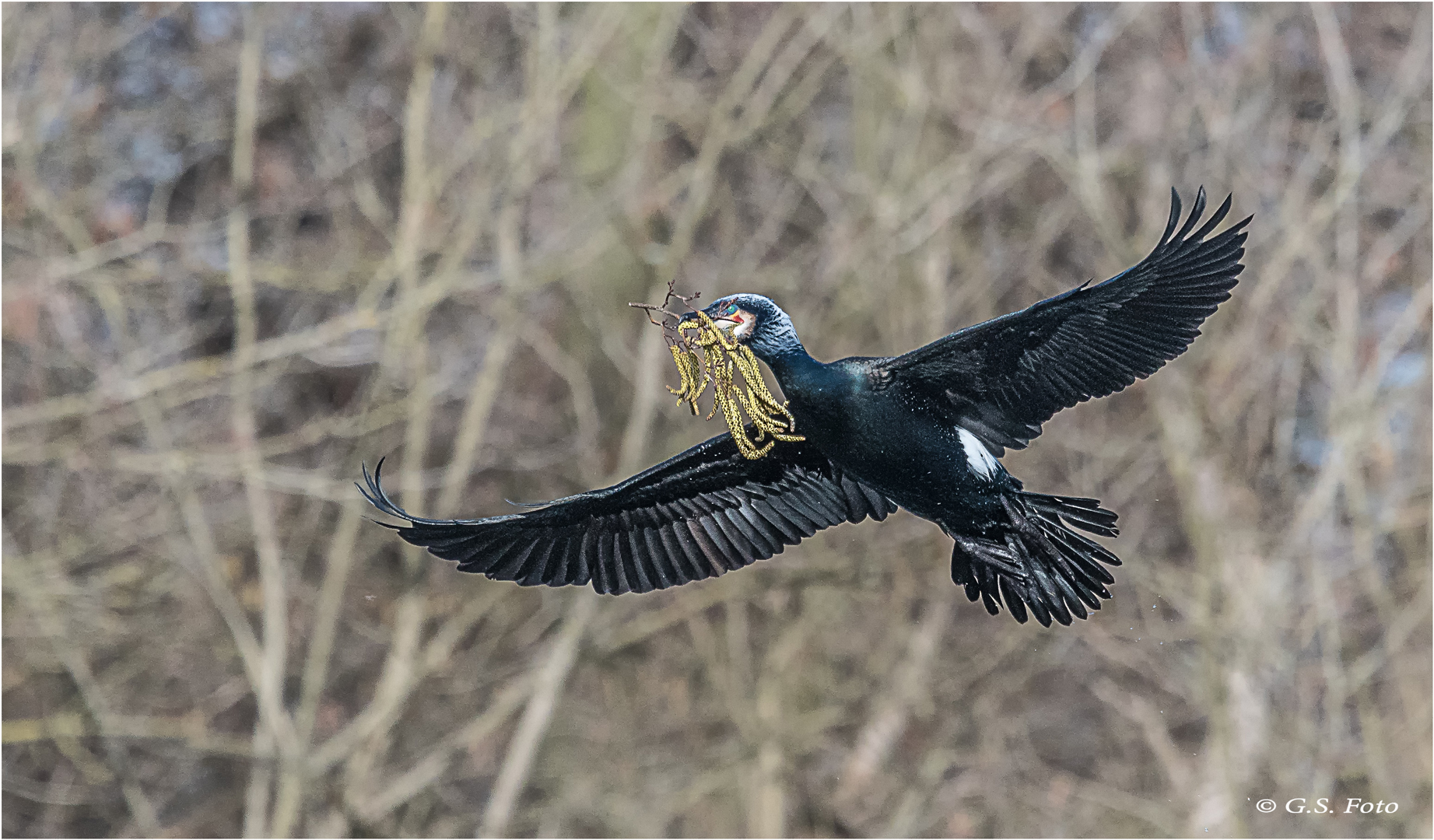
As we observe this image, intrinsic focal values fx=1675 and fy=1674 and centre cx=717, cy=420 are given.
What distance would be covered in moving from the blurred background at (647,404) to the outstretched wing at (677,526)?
15.3ft

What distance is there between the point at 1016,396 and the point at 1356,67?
36.8ft

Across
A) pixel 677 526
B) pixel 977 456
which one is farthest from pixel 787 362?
pixel 677 526

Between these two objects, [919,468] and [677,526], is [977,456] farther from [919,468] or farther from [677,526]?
[677,526]

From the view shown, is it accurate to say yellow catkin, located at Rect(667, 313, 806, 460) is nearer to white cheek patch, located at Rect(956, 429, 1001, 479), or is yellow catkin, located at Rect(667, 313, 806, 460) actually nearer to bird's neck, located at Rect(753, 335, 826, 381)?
bird's neck, located at Rect(753, 335, 826, 381)

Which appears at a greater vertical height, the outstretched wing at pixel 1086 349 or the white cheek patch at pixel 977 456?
the outstretched wing at pixel 1086 349

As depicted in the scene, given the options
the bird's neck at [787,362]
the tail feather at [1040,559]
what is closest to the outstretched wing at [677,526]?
the tail feather at [1040,559]

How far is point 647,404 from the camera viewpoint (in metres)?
11.6

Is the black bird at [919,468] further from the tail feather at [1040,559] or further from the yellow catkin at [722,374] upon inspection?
the yellow catkin at [722,374]

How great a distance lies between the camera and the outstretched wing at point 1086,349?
16.6ft

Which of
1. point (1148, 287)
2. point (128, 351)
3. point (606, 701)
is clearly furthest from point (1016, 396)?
point (606, 701)

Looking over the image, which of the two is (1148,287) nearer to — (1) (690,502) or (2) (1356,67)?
(1) (690,502)

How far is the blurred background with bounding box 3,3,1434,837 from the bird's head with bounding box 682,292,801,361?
6.05 metres

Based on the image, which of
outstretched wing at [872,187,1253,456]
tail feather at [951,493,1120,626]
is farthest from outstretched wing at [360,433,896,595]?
outstretched wing at [872,187,1253,456]

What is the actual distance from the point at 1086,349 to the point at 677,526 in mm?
1624
